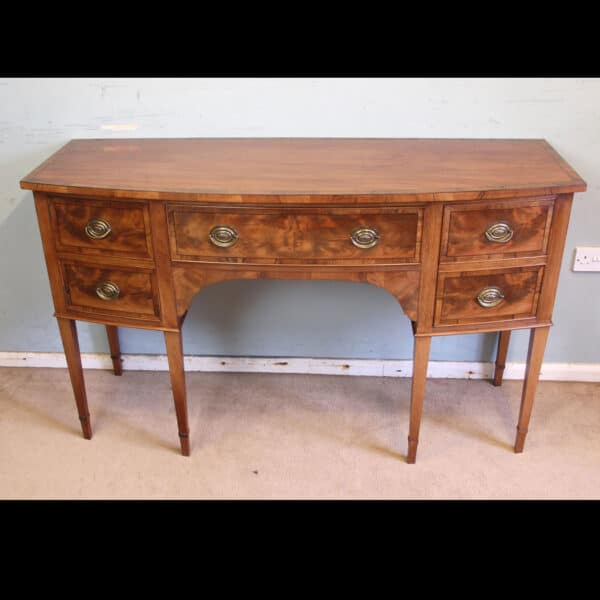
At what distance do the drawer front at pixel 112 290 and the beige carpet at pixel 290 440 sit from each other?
471mm

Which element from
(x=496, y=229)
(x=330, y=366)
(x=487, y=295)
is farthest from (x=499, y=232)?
(x=330, y=366)

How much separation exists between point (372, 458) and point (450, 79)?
3.60 ft

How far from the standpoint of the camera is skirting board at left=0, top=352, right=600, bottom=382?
2412 mm

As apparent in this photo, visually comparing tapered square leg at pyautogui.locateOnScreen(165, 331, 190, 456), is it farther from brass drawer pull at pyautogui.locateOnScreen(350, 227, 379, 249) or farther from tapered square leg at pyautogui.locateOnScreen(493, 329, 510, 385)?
tapered square leg at pyautogui.locateOnScreen(493, 329, 510, 385)

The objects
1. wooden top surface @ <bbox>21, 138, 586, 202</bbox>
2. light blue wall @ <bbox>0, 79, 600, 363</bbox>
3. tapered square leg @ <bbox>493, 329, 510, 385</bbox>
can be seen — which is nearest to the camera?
wooden top surface @ <bbox>21, 138, 586, 202</bbox>

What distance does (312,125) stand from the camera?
2104 millimetres

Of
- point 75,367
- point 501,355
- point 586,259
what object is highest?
point 586,259

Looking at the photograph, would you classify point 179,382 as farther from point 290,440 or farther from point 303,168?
point 303,168

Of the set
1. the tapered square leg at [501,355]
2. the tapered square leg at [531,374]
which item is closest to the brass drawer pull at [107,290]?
the tapered square leg at [531,374]

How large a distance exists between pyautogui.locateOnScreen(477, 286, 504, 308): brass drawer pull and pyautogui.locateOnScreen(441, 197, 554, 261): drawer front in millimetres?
95

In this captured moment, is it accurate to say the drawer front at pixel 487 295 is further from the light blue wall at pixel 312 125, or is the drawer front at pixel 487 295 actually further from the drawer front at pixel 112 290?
the drawer front at pixel 112 290

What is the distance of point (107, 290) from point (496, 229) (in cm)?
100

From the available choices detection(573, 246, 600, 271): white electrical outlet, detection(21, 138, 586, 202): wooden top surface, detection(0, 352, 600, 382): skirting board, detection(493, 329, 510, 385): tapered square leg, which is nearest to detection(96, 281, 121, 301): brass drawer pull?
detection(21, 138, 586, 202): wooden top surface

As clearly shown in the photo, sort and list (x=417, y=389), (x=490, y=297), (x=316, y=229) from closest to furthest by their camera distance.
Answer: (x=316, y=229), (x=490, y=297), (x=417, y=389)
